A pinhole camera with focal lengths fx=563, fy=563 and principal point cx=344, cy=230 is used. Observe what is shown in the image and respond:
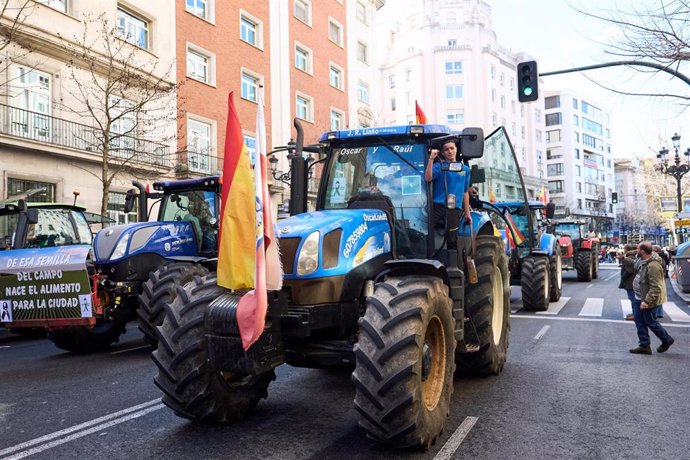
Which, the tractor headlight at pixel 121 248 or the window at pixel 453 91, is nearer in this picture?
the tractor headlight at pixel 121 248

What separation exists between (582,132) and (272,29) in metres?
70.8

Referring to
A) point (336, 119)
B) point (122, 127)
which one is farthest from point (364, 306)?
Result: point (336, 119)

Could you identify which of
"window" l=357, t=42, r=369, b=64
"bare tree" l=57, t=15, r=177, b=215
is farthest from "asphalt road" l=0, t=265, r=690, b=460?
"window" l=357, t=42, r=369, b=64

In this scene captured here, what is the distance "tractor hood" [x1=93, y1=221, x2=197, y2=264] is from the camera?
28.2ft

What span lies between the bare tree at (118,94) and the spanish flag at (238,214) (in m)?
14.6

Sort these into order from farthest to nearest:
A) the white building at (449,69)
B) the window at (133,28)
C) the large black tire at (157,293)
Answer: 1. the white building at (449,69)
2. the window at (133,28)
3. the large black tire at (157,293)

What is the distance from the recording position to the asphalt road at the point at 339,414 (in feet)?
14.2

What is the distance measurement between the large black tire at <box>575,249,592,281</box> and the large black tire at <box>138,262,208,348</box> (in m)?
18.7

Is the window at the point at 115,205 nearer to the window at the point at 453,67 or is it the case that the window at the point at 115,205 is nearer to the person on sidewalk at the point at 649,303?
the person on sidewalk at the point at 649,303

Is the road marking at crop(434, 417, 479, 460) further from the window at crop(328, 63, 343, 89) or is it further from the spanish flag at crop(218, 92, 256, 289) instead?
the window at crop(328, 63, 343, 89)

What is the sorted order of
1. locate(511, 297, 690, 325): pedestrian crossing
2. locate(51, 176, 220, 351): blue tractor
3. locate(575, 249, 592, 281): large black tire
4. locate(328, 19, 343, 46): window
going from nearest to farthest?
locate(51, 176, 220, 351): blue tractor
locate(511, 297, 690, 325): pedestrian crossing
locate(575, 249, 592, 281): large black tire
locate(328, 19, 343, 46): window

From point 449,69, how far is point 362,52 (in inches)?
1062

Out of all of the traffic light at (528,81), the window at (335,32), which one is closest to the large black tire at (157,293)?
the traffic light at (528,81)

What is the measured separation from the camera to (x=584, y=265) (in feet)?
74.1
